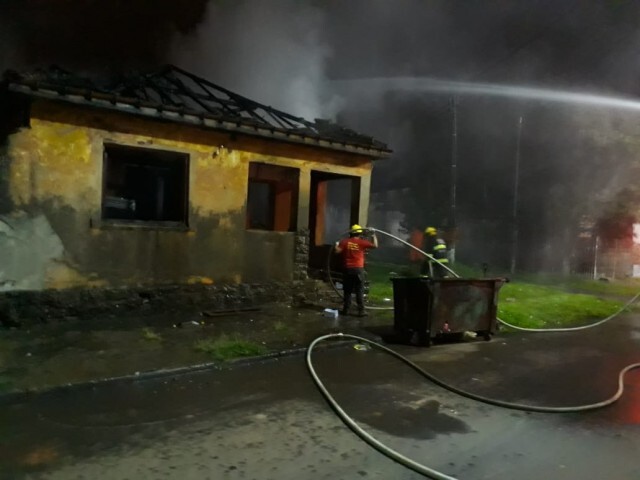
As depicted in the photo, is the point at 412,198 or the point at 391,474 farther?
the point at 412,198

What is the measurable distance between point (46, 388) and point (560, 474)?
4.72 metres

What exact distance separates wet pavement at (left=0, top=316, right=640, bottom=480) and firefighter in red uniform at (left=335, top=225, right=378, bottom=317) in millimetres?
3103

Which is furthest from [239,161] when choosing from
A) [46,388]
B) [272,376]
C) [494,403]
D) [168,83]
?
[494,403]

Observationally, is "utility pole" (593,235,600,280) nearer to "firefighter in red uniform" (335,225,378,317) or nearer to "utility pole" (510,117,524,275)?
"utility pole" (510,117,524,275)

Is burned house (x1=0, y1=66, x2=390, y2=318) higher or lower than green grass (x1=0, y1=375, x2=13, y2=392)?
higher

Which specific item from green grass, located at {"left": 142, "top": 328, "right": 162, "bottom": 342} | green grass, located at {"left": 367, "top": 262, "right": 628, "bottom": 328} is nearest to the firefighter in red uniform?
green grass, located at {"left": 367, "top": 262, "right": 628, "bottom": 328}

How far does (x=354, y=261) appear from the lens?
31.7 feet

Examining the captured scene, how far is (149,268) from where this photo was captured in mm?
9023

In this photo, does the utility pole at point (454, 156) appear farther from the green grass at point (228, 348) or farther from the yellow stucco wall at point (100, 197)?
the green grass at point (228, 348)

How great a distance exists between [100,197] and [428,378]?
19.7 feet

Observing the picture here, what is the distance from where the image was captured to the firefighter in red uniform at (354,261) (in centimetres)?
968

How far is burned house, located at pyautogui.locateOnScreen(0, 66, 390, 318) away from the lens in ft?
25.6

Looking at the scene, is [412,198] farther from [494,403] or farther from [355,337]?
[494,403]

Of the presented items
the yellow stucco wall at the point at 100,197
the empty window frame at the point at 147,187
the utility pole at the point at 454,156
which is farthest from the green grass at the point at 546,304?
the utility pole at the point at 454,156
